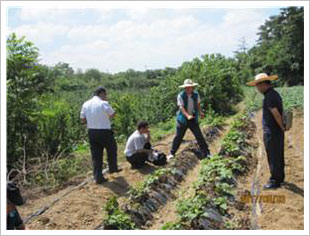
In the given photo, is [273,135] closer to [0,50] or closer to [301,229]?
[301,229]

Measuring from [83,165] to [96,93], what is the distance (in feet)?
7.02

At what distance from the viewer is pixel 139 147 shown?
7.23 meters

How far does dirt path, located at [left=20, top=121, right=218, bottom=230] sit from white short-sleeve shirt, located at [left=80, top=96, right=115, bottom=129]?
977mm

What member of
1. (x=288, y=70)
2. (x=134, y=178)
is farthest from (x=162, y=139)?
(x=288, y=70)

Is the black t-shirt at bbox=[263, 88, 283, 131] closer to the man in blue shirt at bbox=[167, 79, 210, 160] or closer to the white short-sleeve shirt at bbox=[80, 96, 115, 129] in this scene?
the man in blue shirt at bbox=[167, 79, 210, 160]

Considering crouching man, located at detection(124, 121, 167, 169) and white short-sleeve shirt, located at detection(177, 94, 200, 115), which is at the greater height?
white short-sleeve shirt, located at detection(177, 94, 200, 115)

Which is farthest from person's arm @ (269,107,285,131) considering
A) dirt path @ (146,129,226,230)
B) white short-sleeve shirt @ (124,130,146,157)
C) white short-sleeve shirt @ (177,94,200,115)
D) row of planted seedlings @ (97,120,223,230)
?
white short-sleeve shirt @ (124,130,146,157)

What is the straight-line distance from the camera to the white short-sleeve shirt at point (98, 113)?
6.47 meters

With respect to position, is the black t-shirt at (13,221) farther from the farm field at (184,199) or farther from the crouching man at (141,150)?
the crouching man at (141,150)

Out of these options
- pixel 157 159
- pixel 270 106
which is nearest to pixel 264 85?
pixel 270 106

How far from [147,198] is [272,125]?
204 cm

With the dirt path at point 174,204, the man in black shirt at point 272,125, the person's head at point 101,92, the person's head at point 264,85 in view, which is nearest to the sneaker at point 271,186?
the man in black shirt at point 272,125

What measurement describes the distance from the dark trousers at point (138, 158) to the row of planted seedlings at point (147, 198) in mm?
449

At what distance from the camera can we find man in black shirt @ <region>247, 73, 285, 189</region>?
537cm
